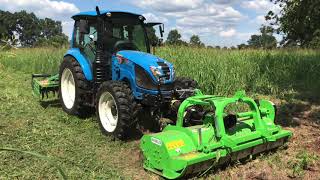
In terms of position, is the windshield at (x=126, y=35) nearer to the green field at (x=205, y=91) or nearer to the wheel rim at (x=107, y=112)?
the wheel rim at (x=107, y=112)

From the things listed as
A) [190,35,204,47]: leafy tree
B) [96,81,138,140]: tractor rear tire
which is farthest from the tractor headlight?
[190,35,204,47]: leafy tree

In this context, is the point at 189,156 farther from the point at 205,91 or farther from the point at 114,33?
the point at 205,91

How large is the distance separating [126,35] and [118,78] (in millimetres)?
978

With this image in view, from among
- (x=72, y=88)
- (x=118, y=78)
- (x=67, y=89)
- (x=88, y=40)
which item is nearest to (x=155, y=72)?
(x=118, y=78)

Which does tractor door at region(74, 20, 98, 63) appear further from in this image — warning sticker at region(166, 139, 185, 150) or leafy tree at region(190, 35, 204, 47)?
leafy tree at region(190, 35, 204, 47)

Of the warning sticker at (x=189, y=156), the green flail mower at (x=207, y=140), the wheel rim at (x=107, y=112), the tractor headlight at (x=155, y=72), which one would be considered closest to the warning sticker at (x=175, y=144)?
the green flail mower at (x=207, y=140)

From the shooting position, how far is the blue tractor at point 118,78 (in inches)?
247

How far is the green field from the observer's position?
16.4 feet

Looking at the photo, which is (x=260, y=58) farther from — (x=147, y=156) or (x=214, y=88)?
(x=147, y=156)

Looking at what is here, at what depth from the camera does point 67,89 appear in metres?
8.48

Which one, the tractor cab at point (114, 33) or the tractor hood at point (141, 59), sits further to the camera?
the tractor cab at point (114, 33)

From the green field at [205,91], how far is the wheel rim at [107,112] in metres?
0.22

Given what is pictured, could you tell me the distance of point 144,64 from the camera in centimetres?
642

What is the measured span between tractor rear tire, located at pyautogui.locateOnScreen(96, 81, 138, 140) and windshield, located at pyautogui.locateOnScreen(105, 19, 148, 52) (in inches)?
38.6
